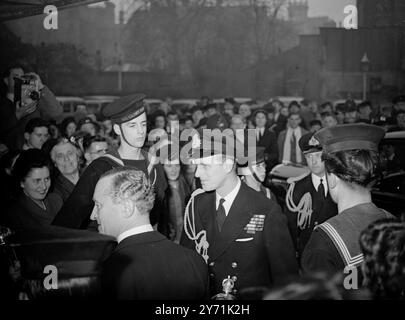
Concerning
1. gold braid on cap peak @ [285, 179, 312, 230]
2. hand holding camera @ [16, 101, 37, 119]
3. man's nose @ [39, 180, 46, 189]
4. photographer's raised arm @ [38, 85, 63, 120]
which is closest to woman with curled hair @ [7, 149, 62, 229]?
man's nose @ [39, 180, 46, 189]

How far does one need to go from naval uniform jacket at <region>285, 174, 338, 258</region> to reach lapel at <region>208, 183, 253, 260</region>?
36.6 inches

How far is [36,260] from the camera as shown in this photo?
6.73 feet

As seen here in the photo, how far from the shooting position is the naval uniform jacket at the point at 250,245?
8.06ft

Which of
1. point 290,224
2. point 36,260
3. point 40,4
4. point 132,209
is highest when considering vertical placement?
point 40,4

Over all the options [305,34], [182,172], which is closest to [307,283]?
[182,172]

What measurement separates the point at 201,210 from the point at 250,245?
382 millimetres

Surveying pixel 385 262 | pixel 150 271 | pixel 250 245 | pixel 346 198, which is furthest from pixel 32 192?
pixel 385 262

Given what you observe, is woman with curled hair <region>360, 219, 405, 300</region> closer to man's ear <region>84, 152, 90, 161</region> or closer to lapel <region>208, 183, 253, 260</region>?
lapel <region>208, 183, 253, 260</region>

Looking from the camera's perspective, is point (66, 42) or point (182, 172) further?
point (66, 42)

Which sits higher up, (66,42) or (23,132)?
(66,42)

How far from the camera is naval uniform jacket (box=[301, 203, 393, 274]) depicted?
1859 mm

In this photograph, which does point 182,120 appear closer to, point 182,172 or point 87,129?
point 87,129

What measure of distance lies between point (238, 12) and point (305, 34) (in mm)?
2309

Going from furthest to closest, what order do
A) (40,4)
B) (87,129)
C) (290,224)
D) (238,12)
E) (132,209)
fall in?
1. (238,12)
2. (87,129)
3. (40,4)
4. (290,224)
5. (132,209)
